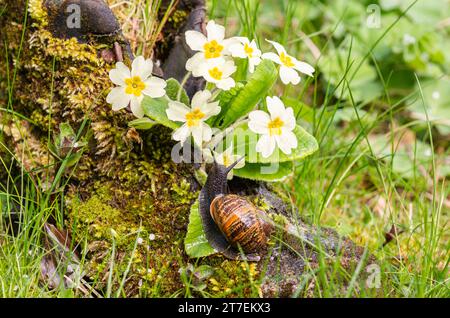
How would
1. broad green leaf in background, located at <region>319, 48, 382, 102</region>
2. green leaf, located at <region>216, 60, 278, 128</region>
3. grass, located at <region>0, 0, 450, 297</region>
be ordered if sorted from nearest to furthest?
grass, located at <region>0, 0, 450, 297</region> → green leaf, located at <region>216, 60, 278, 128</region> → broad green leaf in background, located at <region>319, 48, 382, 102</region>

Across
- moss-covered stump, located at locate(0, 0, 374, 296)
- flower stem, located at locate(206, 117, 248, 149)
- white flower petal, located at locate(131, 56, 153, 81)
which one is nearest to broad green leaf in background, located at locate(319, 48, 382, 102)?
moss-covered stump, located at locate(0, 0, 374, 296)

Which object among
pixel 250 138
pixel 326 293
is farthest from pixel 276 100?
A: pixel 326 293

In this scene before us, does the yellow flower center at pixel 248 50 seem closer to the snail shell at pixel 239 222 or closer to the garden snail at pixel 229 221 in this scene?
the garden snail at pixel 229 221

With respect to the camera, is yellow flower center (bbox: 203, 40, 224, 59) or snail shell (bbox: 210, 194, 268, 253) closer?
snail shell (bbox: 210, 194, 268, 253)

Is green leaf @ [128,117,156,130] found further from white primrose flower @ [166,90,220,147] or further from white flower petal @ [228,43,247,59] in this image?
white flower petal @ [228,43,247,59]

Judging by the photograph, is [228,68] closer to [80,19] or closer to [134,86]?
[134,86]

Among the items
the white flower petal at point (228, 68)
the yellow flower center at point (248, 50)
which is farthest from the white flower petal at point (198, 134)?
the yellow flower center at point (248, 50)
